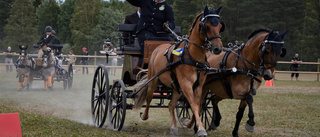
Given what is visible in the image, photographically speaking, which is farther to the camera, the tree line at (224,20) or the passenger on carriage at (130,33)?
the tree line at (224,20)

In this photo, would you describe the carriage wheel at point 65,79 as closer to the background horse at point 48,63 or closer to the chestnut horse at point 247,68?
the background horse at point 48,63

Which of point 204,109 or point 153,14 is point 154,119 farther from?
point 153,14

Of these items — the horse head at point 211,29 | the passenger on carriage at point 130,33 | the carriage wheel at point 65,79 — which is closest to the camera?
the horse head at point 211,29

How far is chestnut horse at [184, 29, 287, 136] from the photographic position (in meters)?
7.60

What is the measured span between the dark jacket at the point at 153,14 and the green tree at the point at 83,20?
41.8 meters

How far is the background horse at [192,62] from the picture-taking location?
702 centimetres

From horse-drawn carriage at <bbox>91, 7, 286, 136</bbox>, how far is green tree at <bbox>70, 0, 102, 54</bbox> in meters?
41.9

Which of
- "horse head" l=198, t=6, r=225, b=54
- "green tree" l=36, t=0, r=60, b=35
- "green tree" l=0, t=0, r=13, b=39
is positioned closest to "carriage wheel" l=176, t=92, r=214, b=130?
"horse head" l=198, t=6, r=225, b=54

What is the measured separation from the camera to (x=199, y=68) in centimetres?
734

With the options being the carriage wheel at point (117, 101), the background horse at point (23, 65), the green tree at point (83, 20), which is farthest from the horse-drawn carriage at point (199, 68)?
the green tree at point (83, 20)

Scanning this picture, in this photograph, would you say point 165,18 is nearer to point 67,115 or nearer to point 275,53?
point 275,53

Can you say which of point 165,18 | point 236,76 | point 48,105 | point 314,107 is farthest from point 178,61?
point 314,107

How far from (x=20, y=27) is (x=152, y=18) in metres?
44.2

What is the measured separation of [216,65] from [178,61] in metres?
1.24
